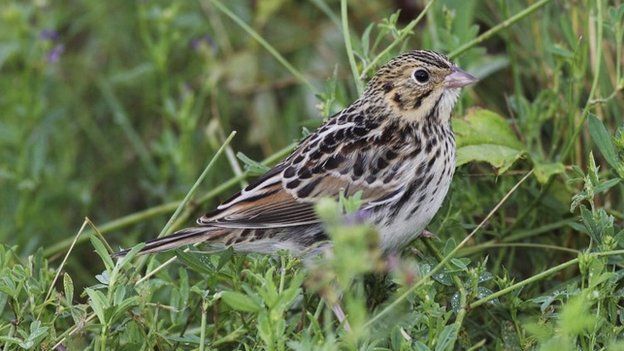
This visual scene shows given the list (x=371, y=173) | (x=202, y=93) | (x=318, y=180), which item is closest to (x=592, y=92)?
(x=371, y=173)

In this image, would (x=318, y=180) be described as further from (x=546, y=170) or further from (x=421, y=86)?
(x=546, y=170)

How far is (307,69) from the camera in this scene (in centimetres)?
574

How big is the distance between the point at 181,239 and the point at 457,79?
1034 mm

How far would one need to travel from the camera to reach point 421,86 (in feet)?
12.6

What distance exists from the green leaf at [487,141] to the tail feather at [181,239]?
86cm

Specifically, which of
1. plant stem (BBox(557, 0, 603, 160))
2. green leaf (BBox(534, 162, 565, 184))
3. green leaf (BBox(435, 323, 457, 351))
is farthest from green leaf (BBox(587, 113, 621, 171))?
green leaf (BBox(435, 323, 457, 351))

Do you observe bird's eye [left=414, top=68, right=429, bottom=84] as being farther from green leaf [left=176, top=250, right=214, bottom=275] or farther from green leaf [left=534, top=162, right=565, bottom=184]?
green leaf [left=176, top=250, right=214, bottom=275]

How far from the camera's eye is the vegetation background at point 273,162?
311 centimetres

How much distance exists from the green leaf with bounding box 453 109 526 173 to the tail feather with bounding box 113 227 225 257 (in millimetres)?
857

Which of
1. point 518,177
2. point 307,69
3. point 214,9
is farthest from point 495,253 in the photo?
point 214,9

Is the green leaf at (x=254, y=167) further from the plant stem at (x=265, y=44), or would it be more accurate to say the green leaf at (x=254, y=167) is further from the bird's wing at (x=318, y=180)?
the plant stem at (x=265, y=44)

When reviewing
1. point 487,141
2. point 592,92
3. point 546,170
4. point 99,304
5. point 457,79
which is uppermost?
point 99,304

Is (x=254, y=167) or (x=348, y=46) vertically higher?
(x=348, y=46)

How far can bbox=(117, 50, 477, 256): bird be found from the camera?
3607 mm
